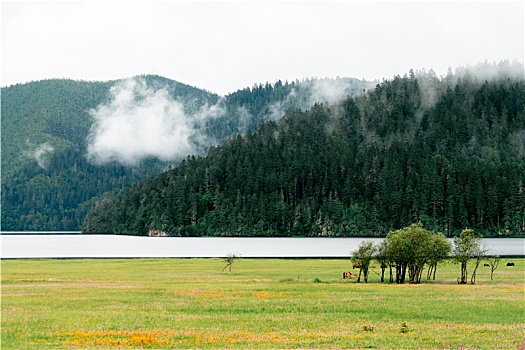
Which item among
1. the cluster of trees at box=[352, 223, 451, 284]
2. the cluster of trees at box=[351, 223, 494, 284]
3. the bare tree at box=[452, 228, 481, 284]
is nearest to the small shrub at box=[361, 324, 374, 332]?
the cluster of trees at box=[352, 223, 451, 284]

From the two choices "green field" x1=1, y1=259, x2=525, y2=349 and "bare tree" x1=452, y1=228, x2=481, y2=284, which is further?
"bare tree" x1=452, y1=228, x2=481, y2=284

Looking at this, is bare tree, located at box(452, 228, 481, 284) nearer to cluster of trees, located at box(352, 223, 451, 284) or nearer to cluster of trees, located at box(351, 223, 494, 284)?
cluster of trees, located at box(351, 223, 494, 284)

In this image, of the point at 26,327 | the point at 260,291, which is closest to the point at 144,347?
the point at 26,327

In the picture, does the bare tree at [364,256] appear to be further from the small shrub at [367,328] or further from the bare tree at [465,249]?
the small shrub at [367,328]

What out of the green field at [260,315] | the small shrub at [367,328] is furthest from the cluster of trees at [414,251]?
the small shrub at [367,328]

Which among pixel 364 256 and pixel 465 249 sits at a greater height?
pixel 465 249

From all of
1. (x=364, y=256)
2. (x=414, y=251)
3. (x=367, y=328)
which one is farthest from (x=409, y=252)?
(x=367, y=328)

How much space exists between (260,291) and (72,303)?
2004 cm

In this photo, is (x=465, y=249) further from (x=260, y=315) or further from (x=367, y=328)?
(x=367, y=328)

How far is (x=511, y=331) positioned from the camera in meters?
38.3

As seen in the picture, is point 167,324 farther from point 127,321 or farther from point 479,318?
point 479,318

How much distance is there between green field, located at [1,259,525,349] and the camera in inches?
1378

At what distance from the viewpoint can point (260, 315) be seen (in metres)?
46.2

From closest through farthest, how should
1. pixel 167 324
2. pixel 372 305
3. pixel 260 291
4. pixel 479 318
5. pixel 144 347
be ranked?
pixel 144 347
pixel 167 324
pixel 479 318
pixel 372 305
pixel 260 291
